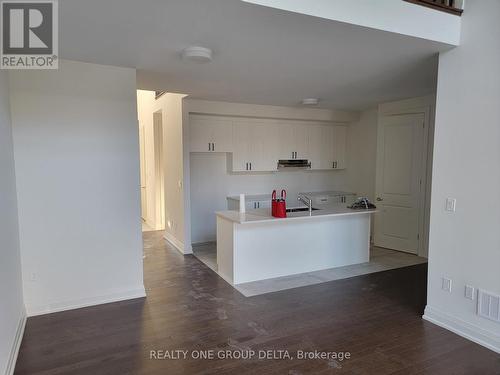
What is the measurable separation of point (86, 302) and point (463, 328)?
3584 millimetres

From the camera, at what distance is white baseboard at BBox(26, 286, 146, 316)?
3160 mm

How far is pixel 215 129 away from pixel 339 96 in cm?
211

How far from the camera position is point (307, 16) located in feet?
7.15

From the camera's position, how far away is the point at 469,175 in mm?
2723

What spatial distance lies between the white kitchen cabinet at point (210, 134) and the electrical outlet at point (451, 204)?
365 cm

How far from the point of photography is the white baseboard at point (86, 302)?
3.16 metres

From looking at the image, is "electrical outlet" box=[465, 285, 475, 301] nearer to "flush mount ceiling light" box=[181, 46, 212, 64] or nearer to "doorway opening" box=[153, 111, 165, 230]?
"flush mount ceiling light" box=[181, 46, 212, 64]

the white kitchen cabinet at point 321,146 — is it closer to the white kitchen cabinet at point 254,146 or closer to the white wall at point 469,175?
the white kitchen cabinet at point 254,146

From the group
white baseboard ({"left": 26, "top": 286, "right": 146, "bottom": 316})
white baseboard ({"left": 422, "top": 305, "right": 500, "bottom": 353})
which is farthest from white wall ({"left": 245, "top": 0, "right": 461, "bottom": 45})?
white baseboard ({"left": 26, "top": 286, "right": 146, "bottom": 316})

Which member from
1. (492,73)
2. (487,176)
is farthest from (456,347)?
(492,73)

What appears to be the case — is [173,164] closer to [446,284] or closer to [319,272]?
[319,272]

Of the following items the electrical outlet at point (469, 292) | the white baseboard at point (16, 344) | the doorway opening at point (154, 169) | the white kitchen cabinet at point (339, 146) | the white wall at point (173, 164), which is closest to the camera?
the white baseboard at point (16, 344)

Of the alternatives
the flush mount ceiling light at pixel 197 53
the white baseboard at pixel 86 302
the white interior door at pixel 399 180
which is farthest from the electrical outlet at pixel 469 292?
the white baseboard at pixel 86 302

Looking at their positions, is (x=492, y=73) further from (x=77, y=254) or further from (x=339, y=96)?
(x=77, y=254)
